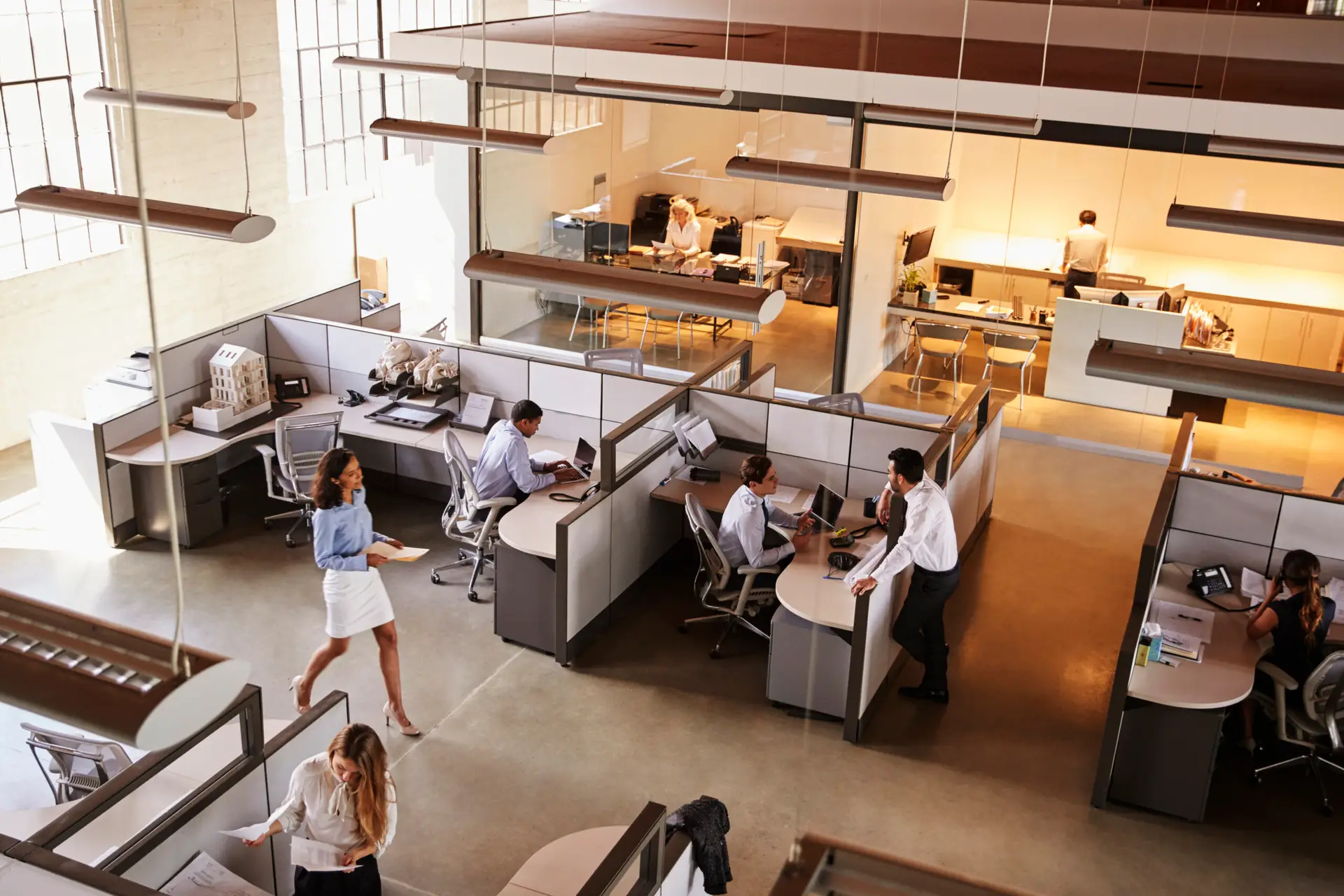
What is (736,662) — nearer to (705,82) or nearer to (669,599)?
(669,599)

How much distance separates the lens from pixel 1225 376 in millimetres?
4215

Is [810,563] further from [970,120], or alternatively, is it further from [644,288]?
[970,120]

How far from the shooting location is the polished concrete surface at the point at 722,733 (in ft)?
16.5

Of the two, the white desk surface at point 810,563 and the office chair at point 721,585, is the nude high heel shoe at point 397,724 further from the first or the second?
the white desk surface at point 810,563

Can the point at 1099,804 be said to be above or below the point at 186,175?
below

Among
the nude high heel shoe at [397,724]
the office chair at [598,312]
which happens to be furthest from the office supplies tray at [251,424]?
the office chair at [598,312]

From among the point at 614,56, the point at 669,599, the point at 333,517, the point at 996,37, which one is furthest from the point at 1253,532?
the point at 996,37

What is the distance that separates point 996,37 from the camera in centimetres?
1119

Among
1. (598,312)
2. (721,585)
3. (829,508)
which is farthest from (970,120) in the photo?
(598,312)

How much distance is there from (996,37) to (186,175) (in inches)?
294

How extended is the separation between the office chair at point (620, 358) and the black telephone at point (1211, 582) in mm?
3915

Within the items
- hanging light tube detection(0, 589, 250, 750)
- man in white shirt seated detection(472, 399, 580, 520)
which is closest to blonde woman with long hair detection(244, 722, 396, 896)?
hanging light tube detection(0, 589, 250, 750)

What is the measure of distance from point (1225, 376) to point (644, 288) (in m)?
2.12

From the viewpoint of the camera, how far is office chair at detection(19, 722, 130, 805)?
4.21 m
